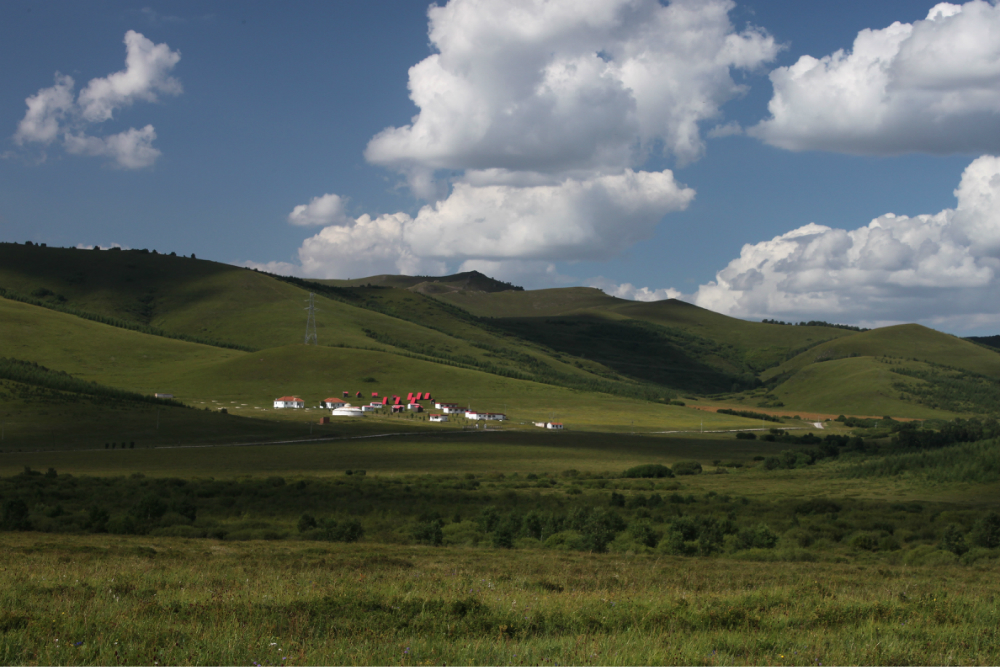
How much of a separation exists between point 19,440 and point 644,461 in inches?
3248

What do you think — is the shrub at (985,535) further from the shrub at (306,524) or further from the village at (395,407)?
the village at (395,407)

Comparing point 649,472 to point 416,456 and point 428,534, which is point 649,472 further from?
point 428,534

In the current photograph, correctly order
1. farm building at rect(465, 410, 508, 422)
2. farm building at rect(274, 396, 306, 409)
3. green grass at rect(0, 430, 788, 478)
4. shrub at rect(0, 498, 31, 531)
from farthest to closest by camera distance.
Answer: farm building at rect(274, 396, 306, 409)
farm building at rect(465, 410, 508, 422)
green grass at rect(0, 430, 788, 478)
shrub at rect(0, 498, 31, 531)

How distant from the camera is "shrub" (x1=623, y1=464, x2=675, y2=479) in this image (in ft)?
275

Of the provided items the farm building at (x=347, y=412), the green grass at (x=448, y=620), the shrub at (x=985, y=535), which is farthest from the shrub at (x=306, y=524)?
the farm building at (x=347, y=412)

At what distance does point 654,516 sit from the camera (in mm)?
47625

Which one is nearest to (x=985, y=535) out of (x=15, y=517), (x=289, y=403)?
(x=15, y=517)

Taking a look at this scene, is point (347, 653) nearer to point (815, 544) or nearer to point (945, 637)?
point (945, 637)

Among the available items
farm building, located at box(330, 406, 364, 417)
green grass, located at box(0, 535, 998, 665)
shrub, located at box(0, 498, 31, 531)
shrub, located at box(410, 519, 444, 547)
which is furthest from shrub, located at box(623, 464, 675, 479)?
farm building, located at box(330, 406, 364, 417)

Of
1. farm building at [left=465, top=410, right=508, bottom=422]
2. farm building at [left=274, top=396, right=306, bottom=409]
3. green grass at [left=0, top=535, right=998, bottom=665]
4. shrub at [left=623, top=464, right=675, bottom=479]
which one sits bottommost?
shrub at [left=623, top=464, right=675, bottom=479]

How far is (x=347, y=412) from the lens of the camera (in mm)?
157375

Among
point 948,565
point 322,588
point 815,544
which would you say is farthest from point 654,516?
point 322,588

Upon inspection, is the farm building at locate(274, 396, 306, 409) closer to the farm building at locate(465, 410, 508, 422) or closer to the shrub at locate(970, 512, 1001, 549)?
the farm building at locate(465, 410, 508, 422)

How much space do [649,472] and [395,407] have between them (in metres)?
97.0
